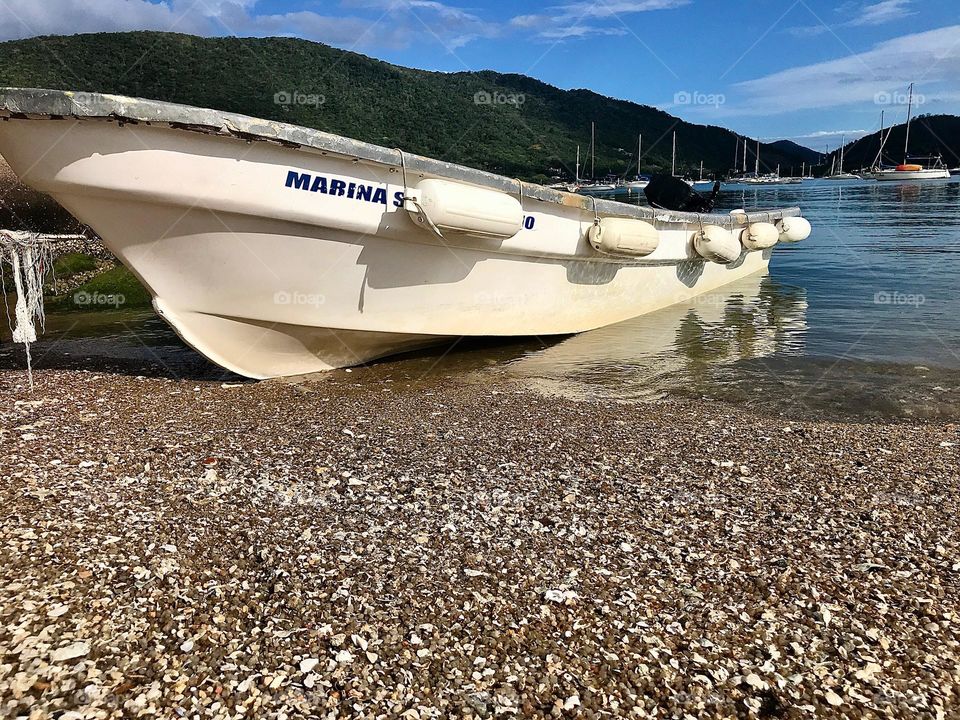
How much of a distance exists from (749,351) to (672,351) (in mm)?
1157

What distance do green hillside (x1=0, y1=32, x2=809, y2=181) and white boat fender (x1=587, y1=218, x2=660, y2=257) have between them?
65338 millimetres

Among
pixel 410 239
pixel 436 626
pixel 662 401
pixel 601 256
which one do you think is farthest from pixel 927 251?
pixel 436 626

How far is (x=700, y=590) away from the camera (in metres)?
3.16

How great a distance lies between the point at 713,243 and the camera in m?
11.7

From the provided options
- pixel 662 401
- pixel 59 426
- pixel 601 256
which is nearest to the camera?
pixel 59 426

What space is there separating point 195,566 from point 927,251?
23333mm

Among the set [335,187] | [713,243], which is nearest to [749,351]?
[713,243]

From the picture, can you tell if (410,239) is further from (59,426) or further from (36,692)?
(36,692)

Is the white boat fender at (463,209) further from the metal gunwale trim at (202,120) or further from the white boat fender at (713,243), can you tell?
the white boat fender at (713,243)

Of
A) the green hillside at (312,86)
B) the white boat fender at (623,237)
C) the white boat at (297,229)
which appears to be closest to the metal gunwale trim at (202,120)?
the white boat at (297,229)

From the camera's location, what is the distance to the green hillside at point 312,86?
263 ft

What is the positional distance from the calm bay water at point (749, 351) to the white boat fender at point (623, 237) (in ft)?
4.78

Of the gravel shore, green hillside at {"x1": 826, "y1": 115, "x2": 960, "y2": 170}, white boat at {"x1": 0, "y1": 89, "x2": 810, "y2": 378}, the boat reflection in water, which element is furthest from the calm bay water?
green hillside at {"x1": 826, "y1": 115, "x2": 960, "y2": 170}

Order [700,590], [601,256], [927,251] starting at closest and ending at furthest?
[700,590]
[601,256]
[927,251]
